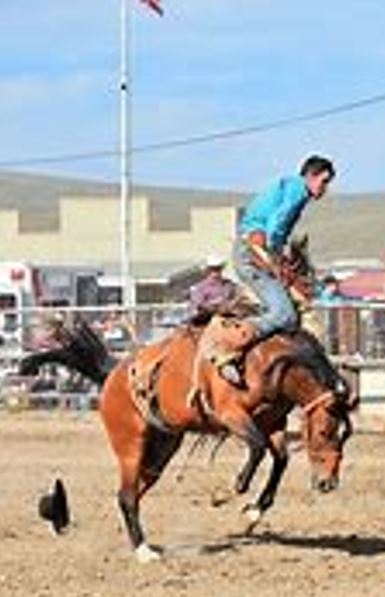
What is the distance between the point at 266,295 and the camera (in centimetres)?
1071

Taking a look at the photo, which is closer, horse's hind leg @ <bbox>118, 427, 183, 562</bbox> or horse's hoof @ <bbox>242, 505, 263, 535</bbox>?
horse's hind leg @ <bbox>118, 427, 183, 562</bbox>

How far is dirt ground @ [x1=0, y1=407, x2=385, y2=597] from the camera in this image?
31.2 feet

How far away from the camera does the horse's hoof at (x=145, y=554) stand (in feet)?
34.1

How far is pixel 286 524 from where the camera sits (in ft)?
38.9

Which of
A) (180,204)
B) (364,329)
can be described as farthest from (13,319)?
(180,204)

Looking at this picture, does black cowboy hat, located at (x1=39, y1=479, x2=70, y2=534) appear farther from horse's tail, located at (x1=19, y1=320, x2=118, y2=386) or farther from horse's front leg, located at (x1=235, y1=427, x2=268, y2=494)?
horse's front leg, located at (x1=235, y1=427, x2=268, y2=494)

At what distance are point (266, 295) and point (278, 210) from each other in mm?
489

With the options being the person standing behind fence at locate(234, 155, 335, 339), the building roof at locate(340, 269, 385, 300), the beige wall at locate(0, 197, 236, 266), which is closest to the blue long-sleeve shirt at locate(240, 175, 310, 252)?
the person standing behind fence at locate(234, 155, 335, 339)

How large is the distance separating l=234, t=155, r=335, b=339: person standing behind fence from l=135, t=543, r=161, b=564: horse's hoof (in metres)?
1.34

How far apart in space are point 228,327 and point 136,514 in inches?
47.1

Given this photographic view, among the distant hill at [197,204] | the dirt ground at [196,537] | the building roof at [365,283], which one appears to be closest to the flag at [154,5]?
the building roof at [365,283]

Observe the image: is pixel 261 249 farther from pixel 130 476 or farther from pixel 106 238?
pixel 106 238

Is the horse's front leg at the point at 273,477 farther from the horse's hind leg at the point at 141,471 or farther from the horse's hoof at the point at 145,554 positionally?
the horse's hoof at the point at 145,554

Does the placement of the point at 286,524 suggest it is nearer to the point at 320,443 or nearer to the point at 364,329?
the point at 320,443
